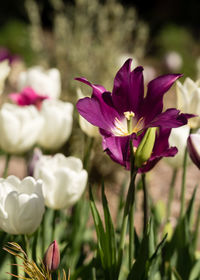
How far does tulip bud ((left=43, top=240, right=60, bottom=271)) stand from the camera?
2.67ft

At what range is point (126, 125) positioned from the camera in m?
0.88

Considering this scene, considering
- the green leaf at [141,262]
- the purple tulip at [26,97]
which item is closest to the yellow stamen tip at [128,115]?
the green leaf at [141,262]

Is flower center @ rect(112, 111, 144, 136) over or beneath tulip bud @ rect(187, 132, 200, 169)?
over

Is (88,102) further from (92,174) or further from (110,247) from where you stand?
(92,174)

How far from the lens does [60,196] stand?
39.8 inches

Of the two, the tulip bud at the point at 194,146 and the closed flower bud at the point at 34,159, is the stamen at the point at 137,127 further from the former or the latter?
the closed flower bud at the point at 34,159

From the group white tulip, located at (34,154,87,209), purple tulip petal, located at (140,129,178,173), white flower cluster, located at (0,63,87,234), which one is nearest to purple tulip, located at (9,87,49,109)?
white flower cluster, located at (0,63,87,234)

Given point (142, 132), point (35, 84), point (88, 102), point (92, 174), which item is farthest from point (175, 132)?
point (92, 174)

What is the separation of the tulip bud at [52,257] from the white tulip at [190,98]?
1.41ft

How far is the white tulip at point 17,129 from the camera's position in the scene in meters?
1.20

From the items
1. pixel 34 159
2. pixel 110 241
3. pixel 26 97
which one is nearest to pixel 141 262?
pixel 110 241

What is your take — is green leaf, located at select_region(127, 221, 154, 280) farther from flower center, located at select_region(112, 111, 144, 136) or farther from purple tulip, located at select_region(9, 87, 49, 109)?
purple tulip, located at select_region(9, 87, 49, 109)

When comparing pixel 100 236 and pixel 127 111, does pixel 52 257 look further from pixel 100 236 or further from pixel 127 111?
pixel 127 111

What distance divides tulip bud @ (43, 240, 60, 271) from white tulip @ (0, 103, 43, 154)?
17.7 inches
